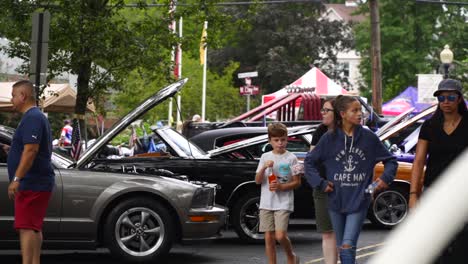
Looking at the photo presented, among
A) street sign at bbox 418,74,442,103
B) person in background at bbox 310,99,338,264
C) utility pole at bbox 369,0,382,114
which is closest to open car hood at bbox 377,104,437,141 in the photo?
person in background at bbox 310,99,338,264

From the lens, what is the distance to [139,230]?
9.83 metres

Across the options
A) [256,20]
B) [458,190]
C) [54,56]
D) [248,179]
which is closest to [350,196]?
[248,179]

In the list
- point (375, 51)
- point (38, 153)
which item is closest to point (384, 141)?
point (38, 153)

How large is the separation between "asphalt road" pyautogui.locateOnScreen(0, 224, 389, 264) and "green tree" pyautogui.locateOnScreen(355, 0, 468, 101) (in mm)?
52425

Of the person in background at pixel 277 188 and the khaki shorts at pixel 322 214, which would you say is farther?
the person in background at pixel 277 188

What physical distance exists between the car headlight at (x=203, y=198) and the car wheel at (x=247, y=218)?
165cm

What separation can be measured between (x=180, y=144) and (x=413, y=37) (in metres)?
53.9

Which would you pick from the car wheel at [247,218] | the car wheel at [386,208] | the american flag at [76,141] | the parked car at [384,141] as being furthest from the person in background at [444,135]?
the american flag at [76,141]

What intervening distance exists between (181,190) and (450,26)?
189ft

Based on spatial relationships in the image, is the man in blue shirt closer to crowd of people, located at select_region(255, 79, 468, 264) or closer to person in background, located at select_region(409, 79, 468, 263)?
crowd of people, located at select_region(255, 79, 468, 264)

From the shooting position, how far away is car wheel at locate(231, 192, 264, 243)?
39.3ft

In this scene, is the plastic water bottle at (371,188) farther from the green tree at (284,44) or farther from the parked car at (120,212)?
the green tree at (284,44)

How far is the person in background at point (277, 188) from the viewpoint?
865 centimetres

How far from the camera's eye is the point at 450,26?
215 feet
